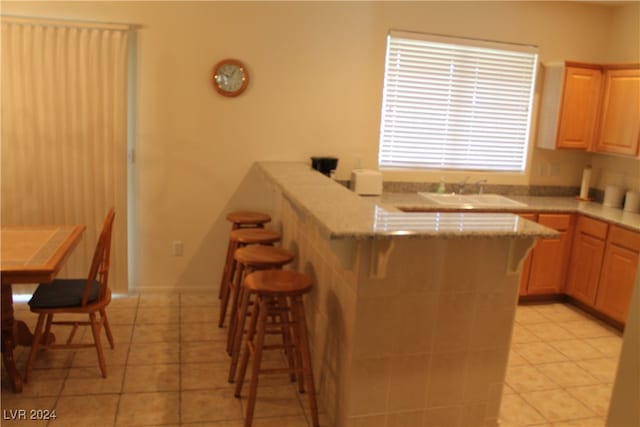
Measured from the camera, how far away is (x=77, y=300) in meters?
2.96

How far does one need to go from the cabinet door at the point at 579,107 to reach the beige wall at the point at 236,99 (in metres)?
0.58

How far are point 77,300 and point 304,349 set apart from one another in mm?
1316

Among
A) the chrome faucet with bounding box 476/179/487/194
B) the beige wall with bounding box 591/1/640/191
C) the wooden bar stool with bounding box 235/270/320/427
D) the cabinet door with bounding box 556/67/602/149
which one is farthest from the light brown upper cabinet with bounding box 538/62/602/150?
the wooden bar stool with bounding box 235/270/320/427

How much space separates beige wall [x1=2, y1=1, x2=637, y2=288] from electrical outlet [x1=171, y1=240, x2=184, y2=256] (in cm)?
4

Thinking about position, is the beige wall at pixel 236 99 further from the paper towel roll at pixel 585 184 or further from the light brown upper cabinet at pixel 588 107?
the paper towel roll at pixel 585 184

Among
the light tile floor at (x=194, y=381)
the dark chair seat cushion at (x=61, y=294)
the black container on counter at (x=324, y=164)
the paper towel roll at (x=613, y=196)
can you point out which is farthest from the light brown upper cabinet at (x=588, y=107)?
the dark chair seat cushion at (x=61, y=294)

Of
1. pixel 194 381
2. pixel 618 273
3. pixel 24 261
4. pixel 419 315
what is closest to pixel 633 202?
pixel 618 273

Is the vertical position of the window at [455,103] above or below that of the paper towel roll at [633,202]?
above

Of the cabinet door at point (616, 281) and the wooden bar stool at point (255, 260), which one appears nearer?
the wooden bar stool at point (255, 260)

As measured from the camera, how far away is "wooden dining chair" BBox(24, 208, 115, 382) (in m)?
2.92

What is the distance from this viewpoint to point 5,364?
2842mm

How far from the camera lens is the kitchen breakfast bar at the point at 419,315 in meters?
2.37

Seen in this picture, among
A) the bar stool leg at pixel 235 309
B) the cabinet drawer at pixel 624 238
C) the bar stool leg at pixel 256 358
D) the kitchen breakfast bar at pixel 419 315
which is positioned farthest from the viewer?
the cabinet drawer at pixel 624 238

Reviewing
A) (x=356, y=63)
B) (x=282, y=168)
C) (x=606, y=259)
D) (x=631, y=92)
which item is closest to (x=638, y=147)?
(x=631, y=92)
